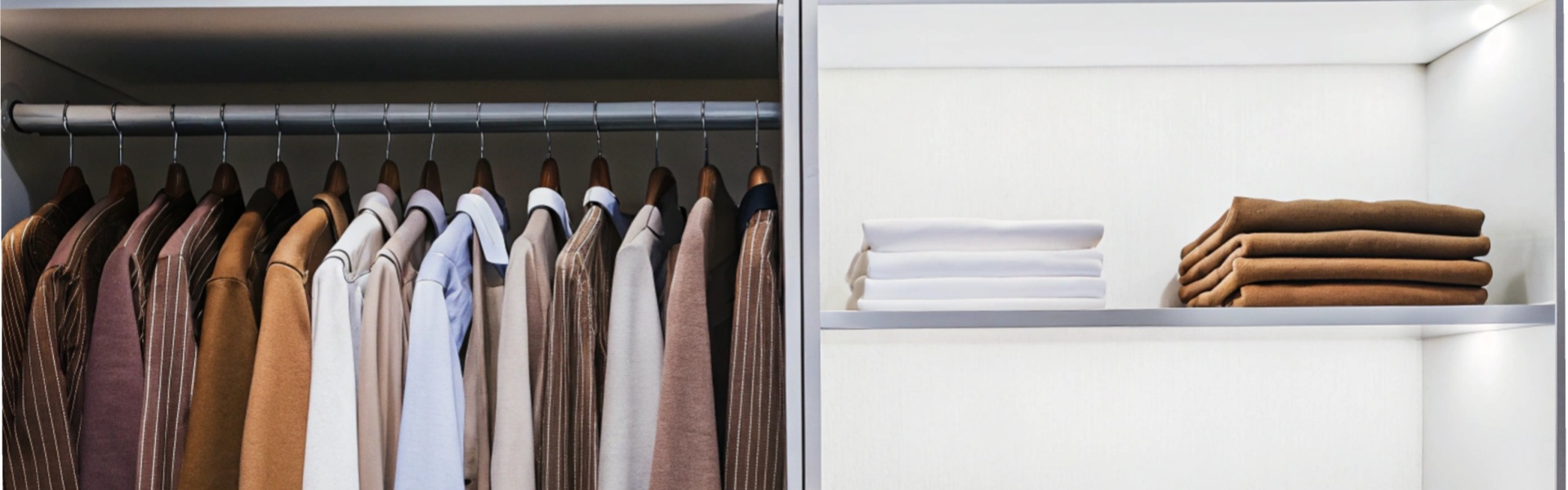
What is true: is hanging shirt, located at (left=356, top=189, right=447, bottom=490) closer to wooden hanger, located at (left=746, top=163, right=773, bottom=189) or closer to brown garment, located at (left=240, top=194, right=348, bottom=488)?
brown garment, located at (left=240, top=194, right=348, bottom=488)

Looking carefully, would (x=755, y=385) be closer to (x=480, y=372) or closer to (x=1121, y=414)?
(x=480, y=372)

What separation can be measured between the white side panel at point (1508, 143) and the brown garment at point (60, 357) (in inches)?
67.0

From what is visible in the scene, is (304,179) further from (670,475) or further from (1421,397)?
(1421,397)

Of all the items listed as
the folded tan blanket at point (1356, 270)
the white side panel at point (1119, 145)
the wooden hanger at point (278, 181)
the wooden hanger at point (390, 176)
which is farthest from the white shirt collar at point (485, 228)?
the folded tan blanket at point (1356, 270)

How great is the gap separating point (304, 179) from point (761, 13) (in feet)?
2.70

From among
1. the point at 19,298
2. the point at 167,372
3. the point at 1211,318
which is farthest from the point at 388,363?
the point at 1211,318

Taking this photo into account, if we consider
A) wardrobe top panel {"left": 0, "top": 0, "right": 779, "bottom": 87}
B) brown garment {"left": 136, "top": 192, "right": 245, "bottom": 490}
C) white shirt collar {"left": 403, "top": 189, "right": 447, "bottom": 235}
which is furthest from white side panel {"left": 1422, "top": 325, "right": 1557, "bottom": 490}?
brown garment {"left": 136, "top": 192, "right": 245, "bottom": 490}

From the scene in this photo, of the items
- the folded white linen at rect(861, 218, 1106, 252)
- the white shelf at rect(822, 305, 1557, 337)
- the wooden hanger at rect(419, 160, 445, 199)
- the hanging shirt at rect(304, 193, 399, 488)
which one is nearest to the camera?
the hanging shirt at rect(304, 193, 399, 488)

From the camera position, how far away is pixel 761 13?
1.39m

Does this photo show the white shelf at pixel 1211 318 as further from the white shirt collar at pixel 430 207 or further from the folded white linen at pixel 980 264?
the white shirt collar at pixel 430 207

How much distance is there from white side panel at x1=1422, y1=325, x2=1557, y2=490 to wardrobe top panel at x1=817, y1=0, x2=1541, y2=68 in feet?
1.35

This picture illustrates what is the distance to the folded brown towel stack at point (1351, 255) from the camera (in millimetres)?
1406

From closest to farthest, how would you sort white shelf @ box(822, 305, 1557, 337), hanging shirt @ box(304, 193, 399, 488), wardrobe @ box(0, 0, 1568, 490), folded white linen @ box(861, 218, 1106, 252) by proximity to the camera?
hanging shirt @ box(304, 193, 399, 488), white shelf @ box(822, 305, 1557, 337), folded white linen @ box(861, 218, 1106, 252), wardrobe @ box(0, 0, 1568, 490)

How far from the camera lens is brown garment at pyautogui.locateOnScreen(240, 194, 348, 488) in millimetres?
1220
